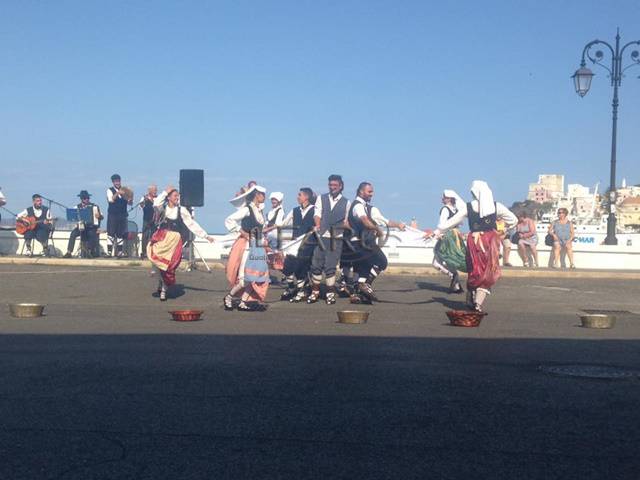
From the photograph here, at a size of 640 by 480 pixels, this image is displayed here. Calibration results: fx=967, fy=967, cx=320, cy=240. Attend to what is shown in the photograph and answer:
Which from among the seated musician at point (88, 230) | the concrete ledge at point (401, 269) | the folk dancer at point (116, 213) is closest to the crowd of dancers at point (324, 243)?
the concrete ledge at point (401, 269)

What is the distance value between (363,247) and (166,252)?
318 centimetres

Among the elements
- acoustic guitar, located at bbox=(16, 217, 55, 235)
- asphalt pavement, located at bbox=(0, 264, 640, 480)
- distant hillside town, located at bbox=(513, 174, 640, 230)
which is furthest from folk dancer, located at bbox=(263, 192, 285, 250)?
distant hillside town, located at bbox=(513, 174, 640, 230)

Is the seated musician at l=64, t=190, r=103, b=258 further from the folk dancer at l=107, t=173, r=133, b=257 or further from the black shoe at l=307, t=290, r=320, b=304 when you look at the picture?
the black shoe at l=307, t=290, r=320, b=304

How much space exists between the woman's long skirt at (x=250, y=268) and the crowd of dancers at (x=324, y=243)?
15 mm

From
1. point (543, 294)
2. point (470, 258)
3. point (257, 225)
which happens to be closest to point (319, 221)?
point (257, 225)

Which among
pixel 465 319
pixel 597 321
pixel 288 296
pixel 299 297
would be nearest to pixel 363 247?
pixel 299 297

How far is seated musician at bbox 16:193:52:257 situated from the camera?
81.5 ft

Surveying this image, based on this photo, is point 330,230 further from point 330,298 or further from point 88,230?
point 88,230

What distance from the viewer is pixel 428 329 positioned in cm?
1157

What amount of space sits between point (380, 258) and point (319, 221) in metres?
1.29

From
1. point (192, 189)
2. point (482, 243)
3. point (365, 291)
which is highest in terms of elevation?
point (192, 189)

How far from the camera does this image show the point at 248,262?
1435cm

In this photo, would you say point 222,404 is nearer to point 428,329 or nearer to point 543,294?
point 428,329

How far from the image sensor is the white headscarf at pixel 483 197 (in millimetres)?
13797
